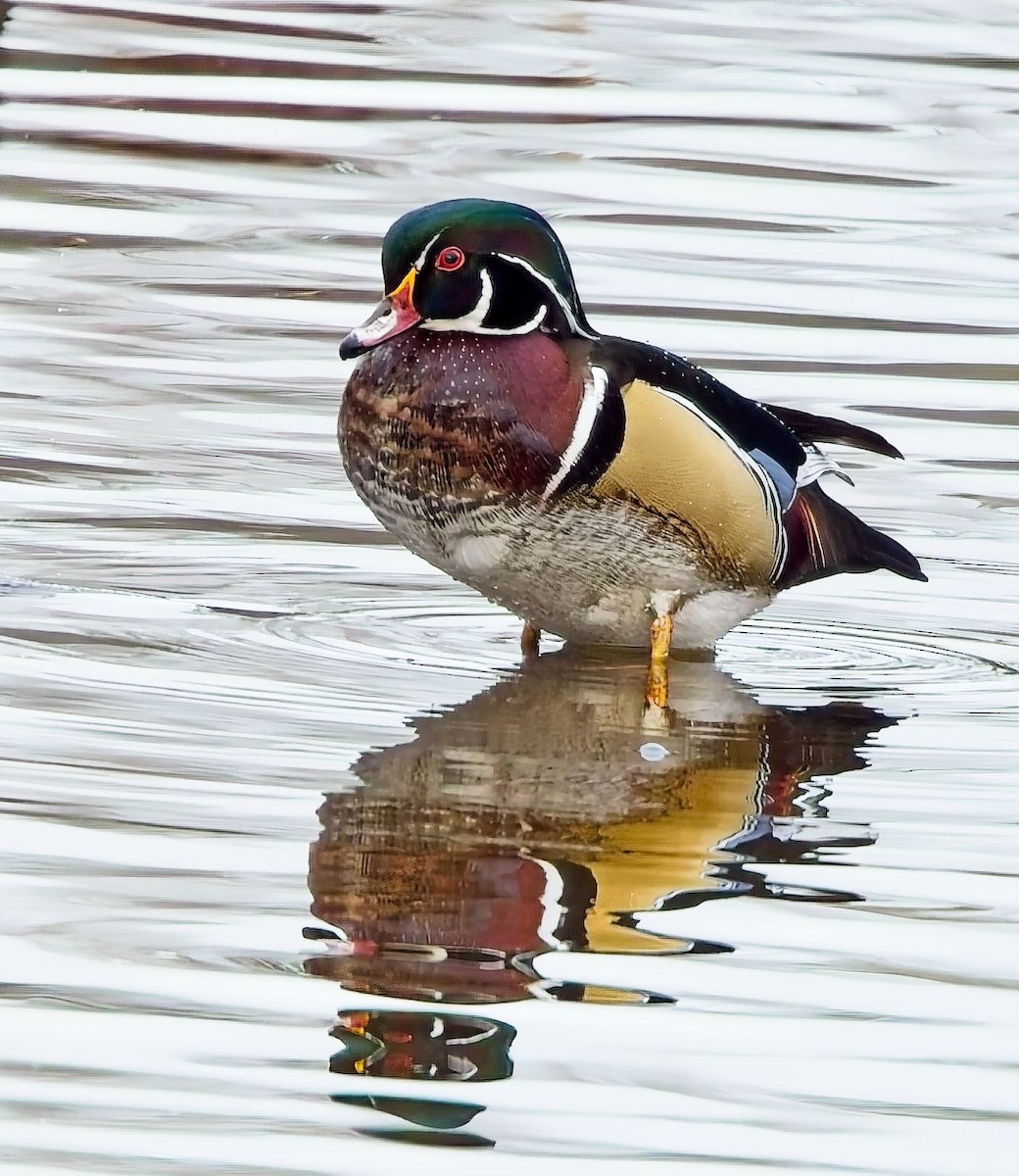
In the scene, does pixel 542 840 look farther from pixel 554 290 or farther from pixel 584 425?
pixel 554 290

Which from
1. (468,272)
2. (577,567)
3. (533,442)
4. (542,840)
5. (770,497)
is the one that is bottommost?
(542,840)

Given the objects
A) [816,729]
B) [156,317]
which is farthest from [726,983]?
[156,317]

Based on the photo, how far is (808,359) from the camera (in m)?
8.58

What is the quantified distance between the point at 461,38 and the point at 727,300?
192 inches

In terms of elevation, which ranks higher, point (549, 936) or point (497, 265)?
Answer: point (497, 265)

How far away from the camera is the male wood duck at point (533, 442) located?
5.45 m

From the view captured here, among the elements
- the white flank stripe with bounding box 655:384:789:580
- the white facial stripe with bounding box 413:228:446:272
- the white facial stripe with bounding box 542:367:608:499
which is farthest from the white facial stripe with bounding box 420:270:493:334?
the white flank stripe with bounding box 655:384:789:580

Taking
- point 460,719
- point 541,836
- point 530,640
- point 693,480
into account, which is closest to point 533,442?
point 693,480

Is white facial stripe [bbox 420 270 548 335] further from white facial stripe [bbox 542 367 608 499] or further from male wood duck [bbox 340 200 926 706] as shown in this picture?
white facial stripe [bbox 542 367 608 499]

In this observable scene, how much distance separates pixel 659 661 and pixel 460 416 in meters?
0.73

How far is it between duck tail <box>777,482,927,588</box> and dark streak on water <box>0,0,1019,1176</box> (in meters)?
0.18

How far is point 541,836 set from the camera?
4.35 metres

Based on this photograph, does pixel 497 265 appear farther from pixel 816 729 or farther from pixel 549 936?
pixel 549 936

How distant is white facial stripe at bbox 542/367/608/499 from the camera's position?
5449 millimetres
